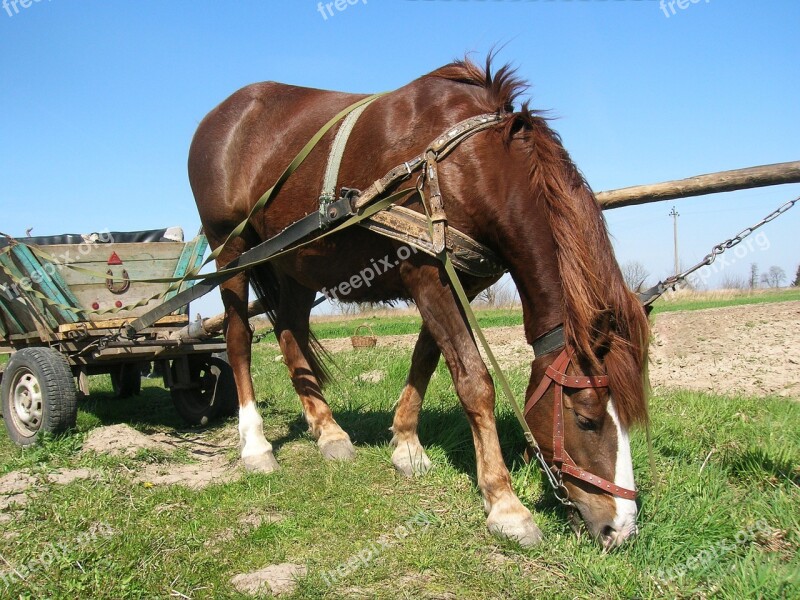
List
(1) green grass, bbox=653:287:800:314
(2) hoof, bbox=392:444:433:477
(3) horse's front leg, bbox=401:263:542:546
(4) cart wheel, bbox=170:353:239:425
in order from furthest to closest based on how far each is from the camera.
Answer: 1. (1) green grass, bbox=653:287:800:314
2. (4) cart wheel, bbox=170:353:239:425
3. (2) hoof, bbox=392:444:433:477
4. (3) horse's front leg, bbox=401:263:542:546

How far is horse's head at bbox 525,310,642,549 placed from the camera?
2.76 meters

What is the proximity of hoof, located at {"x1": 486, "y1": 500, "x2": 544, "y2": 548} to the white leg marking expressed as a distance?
1.89 meters

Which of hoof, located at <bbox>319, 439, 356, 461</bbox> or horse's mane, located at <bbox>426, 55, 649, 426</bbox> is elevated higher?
horse's mane, located at <bbox>426, 55, 649, 426</bbox>

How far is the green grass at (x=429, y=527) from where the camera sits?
2566mm

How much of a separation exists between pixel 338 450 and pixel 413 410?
2.04ft

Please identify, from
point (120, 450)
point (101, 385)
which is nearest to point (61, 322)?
point (120, 450)

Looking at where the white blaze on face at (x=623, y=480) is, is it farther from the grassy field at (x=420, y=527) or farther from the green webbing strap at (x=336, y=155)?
the green webbing strap at (x=336, y=155)

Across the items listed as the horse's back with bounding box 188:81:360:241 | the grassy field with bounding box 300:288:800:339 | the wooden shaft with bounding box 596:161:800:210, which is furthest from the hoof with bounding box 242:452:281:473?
the grassy field with bounding box 300:288:800:339

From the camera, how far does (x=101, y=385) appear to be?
9008mm

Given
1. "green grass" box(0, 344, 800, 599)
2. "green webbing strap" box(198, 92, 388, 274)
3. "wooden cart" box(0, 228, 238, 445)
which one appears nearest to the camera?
"green grass" box(0, 344, 800, 599)

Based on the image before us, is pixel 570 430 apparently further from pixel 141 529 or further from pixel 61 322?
pixel 61 322

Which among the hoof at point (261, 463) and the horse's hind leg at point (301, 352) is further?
the horse's hind leg at point (301, 352)

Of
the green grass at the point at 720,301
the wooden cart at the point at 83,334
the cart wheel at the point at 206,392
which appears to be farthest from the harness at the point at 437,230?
the green grass at the point at 720,301

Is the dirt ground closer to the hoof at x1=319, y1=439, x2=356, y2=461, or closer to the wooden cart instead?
the hoof at x1=319, y1=439, x2=356, y2=461
